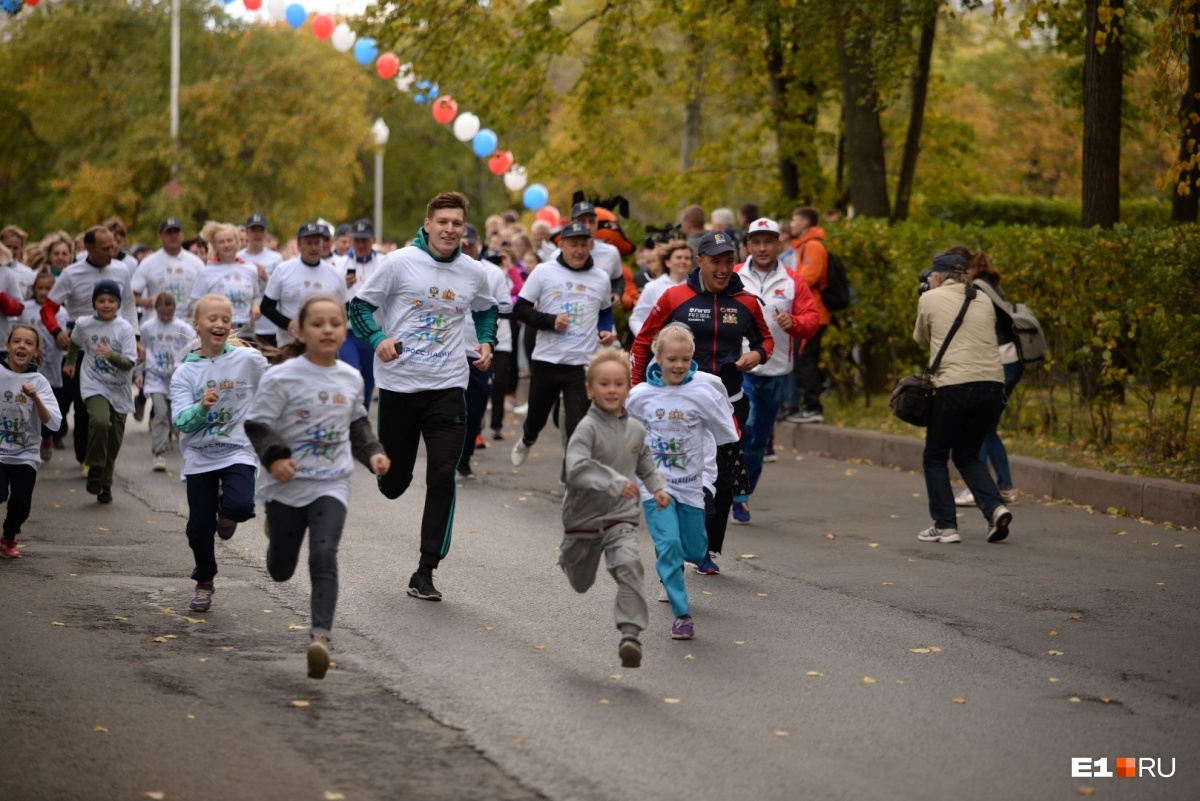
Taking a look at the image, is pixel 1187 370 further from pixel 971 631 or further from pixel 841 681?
pixel 841 681

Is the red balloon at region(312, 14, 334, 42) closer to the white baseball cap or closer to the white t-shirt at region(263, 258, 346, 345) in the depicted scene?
the white t-shirt at region(263, 258, 346, 345)

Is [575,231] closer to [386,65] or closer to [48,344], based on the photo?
[48,344]

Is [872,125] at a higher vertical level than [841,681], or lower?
higher

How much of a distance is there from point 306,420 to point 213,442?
4.82ft

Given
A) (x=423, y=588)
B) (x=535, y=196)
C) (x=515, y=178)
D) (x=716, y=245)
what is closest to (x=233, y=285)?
(x=716, y=245)

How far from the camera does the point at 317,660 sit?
6.57 meters

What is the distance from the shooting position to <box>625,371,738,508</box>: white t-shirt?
328 inches

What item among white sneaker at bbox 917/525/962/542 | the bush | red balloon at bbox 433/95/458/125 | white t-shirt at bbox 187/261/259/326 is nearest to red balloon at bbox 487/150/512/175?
red balloon at bbox 433/95/458/125

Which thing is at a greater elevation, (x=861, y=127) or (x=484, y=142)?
(x=484, y=142)

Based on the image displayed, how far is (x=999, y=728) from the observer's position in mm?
6258

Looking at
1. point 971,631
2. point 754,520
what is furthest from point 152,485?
point 971,631

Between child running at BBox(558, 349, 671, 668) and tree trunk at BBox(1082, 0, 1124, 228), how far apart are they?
8774mm

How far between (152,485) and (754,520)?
4825 millimetres

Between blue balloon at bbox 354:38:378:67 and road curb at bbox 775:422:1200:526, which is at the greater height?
blue balloon at bbox 354:38:378:67
